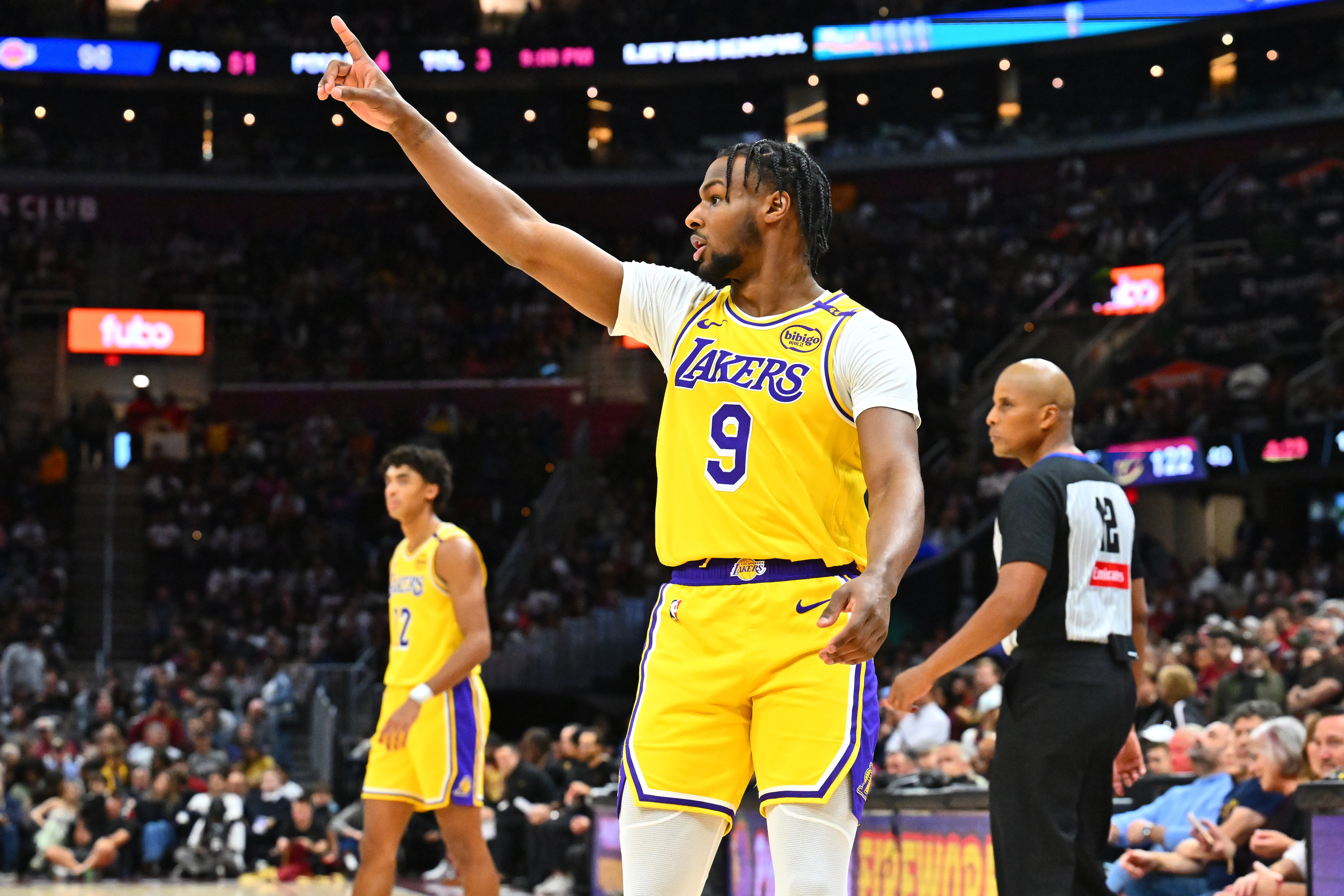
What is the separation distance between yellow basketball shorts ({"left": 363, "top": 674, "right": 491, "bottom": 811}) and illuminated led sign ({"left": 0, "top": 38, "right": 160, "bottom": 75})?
1020 inches

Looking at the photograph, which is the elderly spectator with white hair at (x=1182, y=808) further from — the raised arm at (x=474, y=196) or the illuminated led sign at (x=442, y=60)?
the illuminated led sign at (x=442, y=60)

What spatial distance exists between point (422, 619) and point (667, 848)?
375 centimetres

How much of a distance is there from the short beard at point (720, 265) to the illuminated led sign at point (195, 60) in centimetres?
2908

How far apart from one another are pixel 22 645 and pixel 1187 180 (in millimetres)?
20349

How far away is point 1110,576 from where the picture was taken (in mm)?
4977

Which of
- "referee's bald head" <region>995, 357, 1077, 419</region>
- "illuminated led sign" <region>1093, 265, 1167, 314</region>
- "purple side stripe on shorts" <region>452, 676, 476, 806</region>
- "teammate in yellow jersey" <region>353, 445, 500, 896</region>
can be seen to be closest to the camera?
"referee's bald head" <region>995, 357, 1077, 419</region>

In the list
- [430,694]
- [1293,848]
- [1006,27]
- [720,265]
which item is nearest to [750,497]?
[720,265]

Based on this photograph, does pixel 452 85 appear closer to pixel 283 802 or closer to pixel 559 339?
pixel 559 339

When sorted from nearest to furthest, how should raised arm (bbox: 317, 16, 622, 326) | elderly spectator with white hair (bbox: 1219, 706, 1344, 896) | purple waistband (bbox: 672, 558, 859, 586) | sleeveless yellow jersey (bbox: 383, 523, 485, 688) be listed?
1. purple waistband (bbox: 672, 558, 859, 586)
2. raised arm (bbox: 317, 16, 622, 326)
3. elderly spectator with white hair (bbox: 1219, 706, 1344, 896)
4. sleeveless yellow jersey (bbox: 383, 523, 485, 688)

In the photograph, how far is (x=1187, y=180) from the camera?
27.7m

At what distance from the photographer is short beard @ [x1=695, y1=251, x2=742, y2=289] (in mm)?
3736

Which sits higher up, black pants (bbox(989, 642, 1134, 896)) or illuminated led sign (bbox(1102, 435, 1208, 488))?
illuminated led sign (bbox(1102, 435, 1208, 488))

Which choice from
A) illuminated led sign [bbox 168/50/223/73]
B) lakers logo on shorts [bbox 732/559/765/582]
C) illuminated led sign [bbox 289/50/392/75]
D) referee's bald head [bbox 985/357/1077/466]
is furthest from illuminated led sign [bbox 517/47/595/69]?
lakers logo on shorts [bbox 732/559/765/582]

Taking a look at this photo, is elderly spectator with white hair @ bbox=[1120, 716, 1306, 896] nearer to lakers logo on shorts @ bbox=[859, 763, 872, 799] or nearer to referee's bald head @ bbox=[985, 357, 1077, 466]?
referee's bald head @ bbox=[985, 357, 1077, 466]
